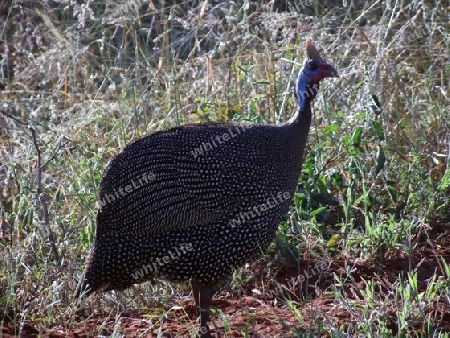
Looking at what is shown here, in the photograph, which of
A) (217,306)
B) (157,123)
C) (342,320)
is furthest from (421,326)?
(157,123)

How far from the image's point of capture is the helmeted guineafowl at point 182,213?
149 inches

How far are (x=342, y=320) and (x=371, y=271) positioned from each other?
605 mm

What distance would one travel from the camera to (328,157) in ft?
15.8

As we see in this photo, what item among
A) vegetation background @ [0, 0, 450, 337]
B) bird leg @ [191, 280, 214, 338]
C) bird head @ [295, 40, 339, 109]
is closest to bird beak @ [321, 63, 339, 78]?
bird head @ [295, 40, 339, 109]

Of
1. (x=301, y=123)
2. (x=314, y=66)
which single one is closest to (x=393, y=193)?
(x=301, y=123)

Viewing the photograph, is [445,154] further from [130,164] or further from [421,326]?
[130,164]

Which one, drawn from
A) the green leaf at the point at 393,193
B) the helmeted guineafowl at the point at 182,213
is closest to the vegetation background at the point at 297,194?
the green leaf at the point at 393,193

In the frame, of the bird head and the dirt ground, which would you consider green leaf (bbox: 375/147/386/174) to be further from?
the bird head

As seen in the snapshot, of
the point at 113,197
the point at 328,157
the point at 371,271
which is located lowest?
the point at 371,271

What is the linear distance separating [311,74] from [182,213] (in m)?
0.94

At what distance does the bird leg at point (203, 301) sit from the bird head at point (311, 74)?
0.96m

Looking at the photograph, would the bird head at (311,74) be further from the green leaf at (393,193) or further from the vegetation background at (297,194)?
the green leaf at (393,193)

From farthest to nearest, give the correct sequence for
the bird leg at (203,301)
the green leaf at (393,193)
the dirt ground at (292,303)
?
the green leaf at (393,193), the bird leg at (203,301), the dirt ground at (292,303)

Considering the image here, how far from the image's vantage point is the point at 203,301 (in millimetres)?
3881
